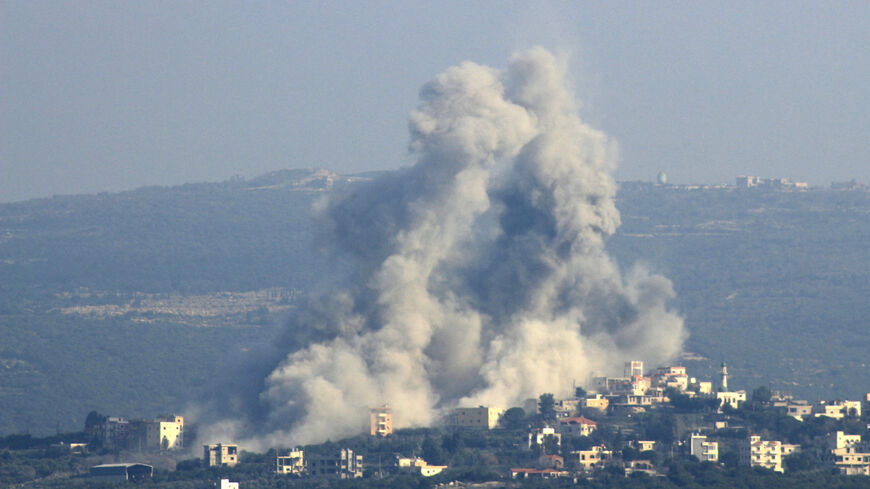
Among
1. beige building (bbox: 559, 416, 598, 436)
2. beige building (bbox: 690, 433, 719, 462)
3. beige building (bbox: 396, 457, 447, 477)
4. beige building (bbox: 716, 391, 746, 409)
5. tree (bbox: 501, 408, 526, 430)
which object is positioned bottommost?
beige building (bbox: 396, 457, 447, 477)

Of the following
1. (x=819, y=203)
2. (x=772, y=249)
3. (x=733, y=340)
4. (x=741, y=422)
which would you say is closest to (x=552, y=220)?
(x=741, y=422)

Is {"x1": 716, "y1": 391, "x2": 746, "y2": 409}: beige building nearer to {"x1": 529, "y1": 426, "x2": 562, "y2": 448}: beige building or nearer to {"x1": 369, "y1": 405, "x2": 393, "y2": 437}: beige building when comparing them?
{"x1": 529, "y1": 426, "x2": 562, "y2": 448}: beige building

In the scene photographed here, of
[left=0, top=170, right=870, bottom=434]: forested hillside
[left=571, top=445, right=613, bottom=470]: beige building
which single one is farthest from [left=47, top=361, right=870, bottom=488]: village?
[left=0, top=170, right=870, bottom=434]: forested hillside

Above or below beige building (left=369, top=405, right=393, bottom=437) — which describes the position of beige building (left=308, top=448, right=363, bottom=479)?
below

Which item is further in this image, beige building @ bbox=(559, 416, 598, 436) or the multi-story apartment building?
beige building @ bbox=(559, 416, 598, 436)

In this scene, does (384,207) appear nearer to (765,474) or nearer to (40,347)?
(765,474)

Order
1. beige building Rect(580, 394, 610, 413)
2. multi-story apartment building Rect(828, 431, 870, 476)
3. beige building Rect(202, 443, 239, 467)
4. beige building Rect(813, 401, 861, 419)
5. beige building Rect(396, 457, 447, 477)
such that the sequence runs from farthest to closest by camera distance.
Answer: beige building Rect(813, 401, 861, 419) < beige building Rect(580, 394, 610, 413) < beige building Rect(202, 443, 239, 467) < multi-story apartment building Rect(828, 431, 870, 476) < beige building Rect(396, 457, 447, 477)

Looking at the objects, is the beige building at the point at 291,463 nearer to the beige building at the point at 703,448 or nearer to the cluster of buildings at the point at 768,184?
the beige building at the point at 703,448
